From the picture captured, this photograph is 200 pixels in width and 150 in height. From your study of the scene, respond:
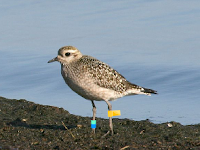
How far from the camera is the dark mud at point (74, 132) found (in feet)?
32.6

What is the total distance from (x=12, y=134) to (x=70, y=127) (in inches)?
57.0

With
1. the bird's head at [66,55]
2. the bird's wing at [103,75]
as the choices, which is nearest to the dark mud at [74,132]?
the bird's wing at [103,75]

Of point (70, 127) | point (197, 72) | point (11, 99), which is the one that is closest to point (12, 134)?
point (70, 127)

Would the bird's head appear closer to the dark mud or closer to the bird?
the bird

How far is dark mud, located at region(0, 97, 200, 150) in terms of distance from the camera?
32.6 ft

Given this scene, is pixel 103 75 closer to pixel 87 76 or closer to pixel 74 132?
pixel 87 76

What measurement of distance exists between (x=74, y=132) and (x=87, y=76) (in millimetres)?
1037

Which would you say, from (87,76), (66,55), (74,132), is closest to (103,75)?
(87,76)

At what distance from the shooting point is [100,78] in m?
11.1

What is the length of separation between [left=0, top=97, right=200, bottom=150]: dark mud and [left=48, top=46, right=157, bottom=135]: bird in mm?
606

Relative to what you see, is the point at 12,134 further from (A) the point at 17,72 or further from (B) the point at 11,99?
(A) the point at 17,72

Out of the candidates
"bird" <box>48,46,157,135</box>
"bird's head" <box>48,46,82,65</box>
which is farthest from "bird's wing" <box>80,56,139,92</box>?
"bird's head" <box>48,46,82,65</box>

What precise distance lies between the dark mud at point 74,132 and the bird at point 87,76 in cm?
61

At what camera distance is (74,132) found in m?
10.8
